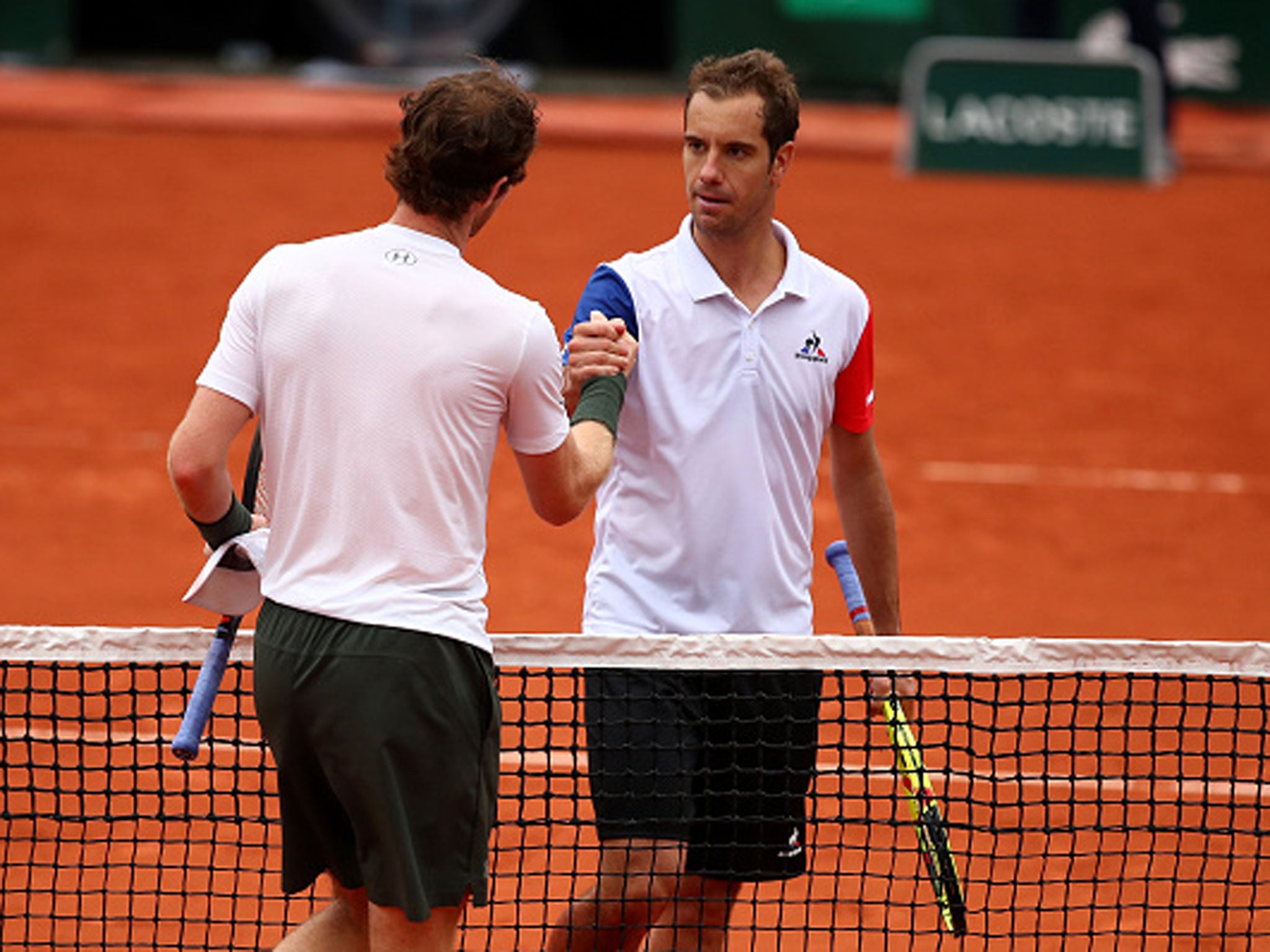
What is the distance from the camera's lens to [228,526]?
3889 mm

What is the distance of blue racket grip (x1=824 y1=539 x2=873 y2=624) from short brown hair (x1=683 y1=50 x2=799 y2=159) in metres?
0.99

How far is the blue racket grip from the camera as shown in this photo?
4.90m

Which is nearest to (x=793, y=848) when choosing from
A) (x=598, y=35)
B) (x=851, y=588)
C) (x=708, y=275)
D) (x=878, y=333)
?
(x=851, y=588)

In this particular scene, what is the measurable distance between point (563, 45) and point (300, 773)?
66.4ft

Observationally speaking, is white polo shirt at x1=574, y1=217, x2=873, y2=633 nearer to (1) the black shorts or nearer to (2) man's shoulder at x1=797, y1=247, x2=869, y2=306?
(2) man's shoulder at x1=797, y1=247, x2=869, y2=306

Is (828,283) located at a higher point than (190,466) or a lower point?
higher

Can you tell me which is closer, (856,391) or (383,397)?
(383,397)

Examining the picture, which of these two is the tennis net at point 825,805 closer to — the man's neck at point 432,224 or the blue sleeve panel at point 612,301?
the blue sleeve panel at point 612,301

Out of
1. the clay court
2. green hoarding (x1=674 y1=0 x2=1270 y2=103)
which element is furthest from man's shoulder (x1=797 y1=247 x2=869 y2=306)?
green hoarding (x1=674 y1=0 x2=1270 y2=103)

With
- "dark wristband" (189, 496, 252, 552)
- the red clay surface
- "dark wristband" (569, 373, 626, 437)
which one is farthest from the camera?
the red clay surface

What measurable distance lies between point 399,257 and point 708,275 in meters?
1.13

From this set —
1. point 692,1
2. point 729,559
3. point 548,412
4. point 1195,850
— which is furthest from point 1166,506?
point 692,1

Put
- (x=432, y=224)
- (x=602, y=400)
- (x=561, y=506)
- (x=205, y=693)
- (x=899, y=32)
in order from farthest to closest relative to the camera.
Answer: (x=899, y=32), (x=602, y=400), (x=205, y=693), (x=561, y=506), (x=432, y=224)

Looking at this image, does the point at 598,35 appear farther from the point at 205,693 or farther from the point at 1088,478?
the point at 205,693
